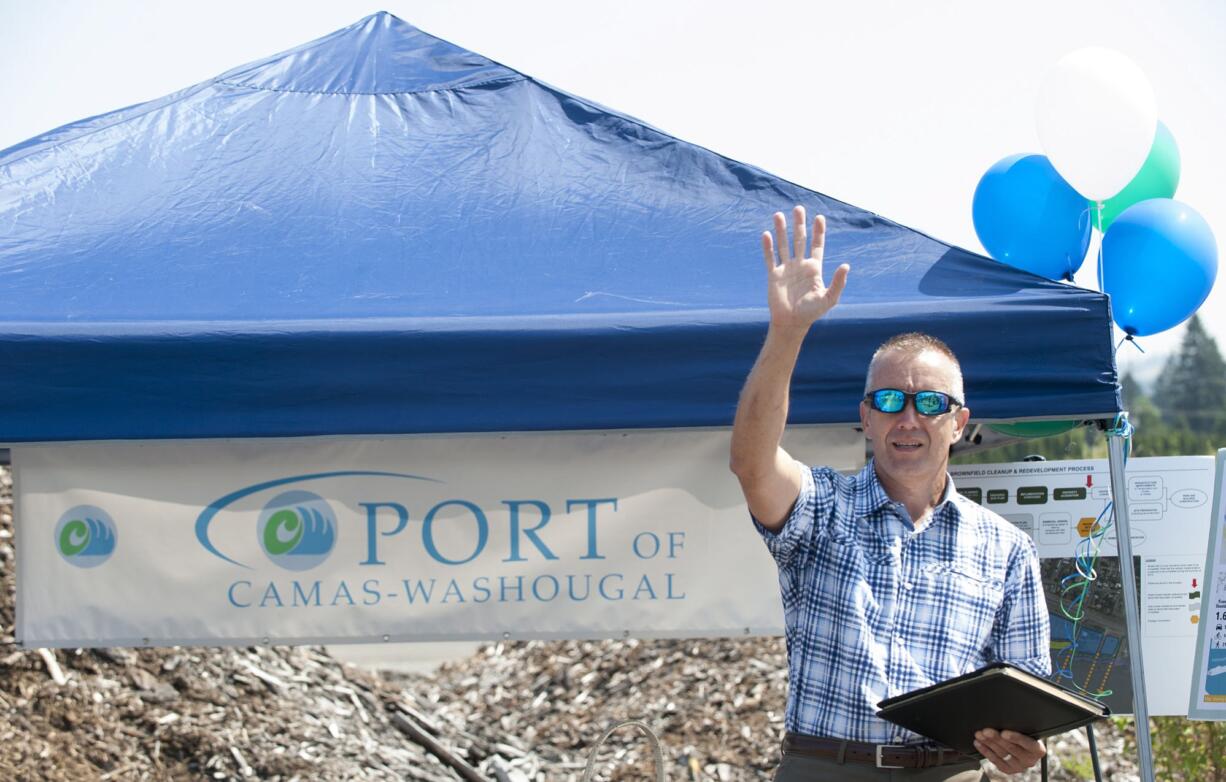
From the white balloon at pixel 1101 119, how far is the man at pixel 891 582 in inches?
64.9

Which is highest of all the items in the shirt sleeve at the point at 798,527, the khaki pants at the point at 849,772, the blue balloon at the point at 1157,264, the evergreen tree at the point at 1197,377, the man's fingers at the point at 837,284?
the evergreen tree at the point at 1197,377

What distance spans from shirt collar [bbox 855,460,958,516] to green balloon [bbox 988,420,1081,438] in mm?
1159

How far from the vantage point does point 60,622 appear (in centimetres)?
388

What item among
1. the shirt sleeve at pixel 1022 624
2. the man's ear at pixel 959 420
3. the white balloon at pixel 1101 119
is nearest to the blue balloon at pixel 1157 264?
the white balloon at pixel 1101 119

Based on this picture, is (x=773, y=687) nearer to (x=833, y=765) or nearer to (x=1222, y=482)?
(x=1222, y=482)

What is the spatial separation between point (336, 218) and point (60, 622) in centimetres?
153

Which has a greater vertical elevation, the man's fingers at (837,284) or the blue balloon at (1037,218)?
the blue balloon at (1037,218)

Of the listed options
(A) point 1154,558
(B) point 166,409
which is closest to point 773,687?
(A) point 1154,558

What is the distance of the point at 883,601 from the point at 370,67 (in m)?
3.13

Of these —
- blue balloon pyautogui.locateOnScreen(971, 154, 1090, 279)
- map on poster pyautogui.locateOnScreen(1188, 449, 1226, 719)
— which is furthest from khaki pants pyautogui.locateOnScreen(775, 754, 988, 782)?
blue balloon pyautogui.locateOnScreen(971, 154, 1090, 279)

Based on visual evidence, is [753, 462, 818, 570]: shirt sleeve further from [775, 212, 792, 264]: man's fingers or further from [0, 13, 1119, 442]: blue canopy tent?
[0, 13, 1119, 442]: blue canopy tent

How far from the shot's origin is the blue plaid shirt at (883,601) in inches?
99.6

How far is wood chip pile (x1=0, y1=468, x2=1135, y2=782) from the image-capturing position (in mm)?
5875

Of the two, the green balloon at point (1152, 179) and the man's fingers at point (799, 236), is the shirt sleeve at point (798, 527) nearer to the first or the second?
the man's fingers at point (799, 236)
